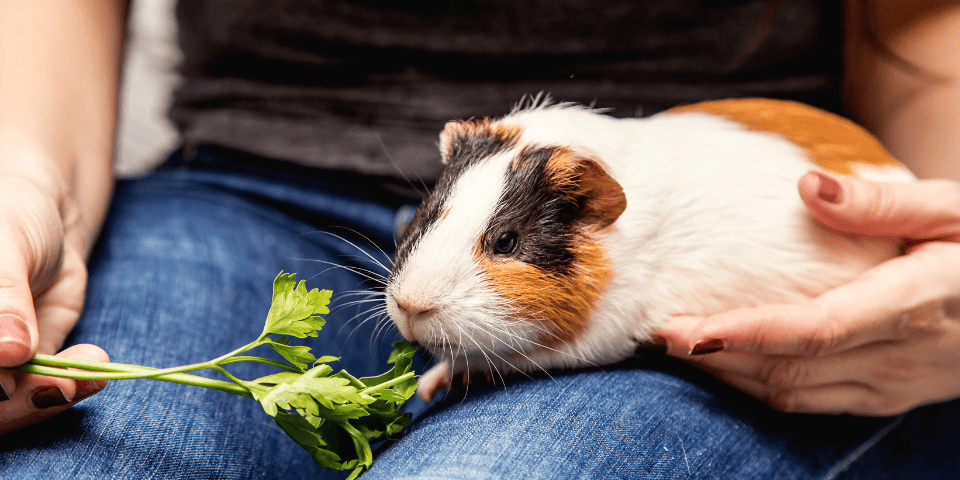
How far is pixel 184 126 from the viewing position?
1.87 meters

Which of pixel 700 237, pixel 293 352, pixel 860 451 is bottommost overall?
pixel 860 451

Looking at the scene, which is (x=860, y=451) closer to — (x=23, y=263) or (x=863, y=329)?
(x=863, y=329)

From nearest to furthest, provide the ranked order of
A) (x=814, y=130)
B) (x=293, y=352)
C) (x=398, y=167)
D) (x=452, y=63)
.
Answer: (x=293, y=352) → (x=814, y=130) → (x=398, y=167) → (x=452, y=63)

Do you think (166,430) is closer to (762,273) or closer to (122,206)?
(122,206)

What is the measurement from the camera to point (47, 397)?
91 cm

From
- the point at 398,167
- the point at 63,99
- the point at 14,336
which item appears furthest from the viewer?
the point at 398,167

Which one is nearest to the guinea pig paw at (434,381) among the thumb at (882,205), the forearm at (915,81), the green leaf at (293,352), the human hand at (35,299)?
the green leaf at (293,352)

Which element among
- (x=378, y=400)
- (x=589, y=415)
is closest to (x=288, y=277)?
(x=378, y=400)

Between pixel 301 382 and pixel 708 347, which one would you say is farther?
pixel 708 347

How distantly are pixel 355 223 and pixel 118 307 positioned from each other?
0.62m

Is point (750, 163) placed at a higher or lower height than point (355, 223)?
higher

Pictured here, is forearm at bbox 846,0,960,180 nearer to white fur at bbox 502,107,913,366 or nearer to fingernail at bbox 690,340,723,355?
white fur at bbox 502,107,913,366

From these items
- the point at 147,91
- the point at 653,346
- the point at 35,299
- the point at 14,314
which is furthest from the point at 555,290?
the point at 147,91

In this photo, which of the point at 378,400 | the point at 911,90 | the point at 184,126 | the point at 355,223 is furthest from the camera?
the point at 184,126
